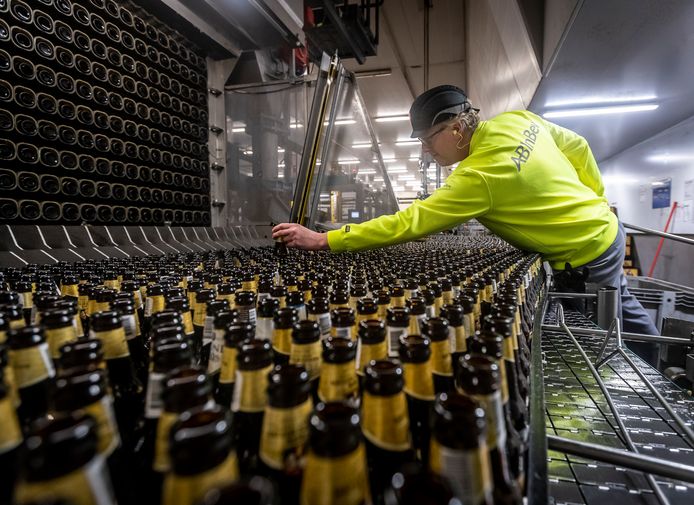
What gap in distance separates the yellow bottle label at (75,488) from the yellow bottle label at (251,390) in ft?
0.76

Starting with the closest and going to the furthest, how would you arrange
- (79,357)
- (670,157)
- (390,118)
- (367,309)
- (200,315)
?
(79,357)
(367,309)
(200,315)
(670,157)
(390,118)

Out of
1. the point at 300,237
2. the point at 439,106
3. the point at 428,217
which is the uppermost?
the point at 439,106

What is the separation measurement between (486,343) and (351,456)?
38 cm

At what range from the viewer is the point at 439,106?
2080 millimetres

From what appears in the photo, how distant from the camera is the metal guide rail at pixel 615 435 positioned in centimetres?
70

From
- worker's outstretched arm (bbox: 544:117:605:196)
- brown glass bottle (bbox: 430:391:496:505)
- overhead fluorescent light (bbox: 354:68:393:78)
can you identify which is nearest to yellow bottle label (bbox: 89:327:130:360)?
brown glass bottle (bbox: 430:391:496:505)

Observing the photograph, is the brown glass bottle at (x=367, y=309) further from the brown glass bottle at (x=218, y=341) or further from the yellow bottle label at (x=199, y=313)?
the yellow bottle label at (x=199, y=313)

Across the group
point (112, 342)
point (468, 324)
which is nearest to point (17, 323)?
point (112, 342)

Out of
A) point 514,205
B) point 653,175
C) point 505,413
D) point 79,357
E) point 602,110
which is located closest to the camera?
point 79,357

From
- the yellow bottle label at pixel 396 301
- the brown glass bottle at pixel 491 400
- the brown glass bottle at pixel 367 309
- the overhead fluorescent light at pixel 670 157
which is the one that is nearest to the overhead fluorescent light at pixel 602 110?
the overhead fluorescent light at pixel 670 157

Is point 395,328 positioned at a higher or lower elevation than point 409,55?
lower

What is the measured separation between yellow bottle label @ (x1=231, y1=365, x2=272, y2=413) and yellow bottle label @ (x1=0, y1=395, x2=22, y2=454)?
26cm

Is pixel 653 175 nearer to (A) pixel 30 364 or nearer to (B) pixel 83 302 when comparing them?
(B) pixel 83 302

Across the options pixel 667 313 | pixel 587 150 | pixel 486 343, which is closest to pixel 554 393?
pixel 486 343
